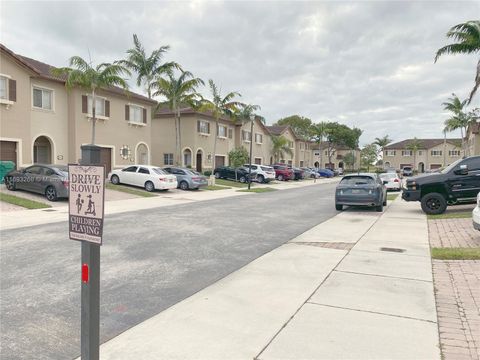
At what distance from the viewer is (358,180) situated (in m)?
14.9

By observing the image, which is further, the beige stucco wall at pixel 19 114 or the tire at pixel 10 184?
the beige stucco wall at pixel 19 114

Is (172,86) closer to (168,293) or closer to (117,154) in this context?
(117,154)

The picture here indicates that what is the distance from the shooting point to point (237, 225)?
11180mm

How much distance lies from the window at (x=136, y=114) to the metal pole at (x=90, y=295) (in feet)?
91.4

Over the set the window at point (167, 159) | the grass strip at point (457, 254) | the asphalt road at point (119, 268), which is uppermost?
the window at point (167, 159)

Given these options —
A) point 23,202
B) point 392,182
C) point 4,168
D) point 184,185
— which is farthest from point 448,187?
point 4,168

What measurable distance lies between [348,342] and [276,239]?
17.8ft

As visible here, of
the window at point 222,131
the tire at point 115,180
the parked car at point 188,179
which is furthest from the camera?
the window at point 222,131

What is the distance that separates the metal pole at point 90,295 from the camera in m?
2.73

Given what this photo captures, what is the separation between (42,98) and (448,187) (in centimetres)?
2235

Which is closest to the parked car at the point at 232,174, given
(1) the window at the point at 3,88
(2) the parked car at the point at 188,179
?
(2) the parked car at the point at 188,179

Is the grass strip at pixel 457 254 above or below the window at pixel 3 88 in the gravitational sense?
below

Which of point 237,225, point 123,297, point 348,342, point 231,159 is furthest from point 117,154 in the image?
point 348,342

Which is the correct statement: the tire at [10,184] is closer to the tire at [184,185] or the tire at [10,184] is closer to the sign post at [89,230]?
the tire at [184,185]
